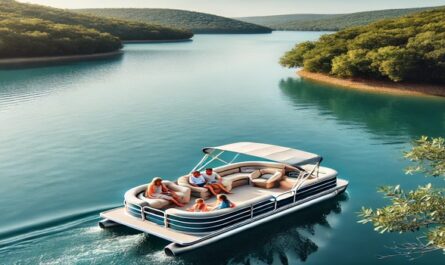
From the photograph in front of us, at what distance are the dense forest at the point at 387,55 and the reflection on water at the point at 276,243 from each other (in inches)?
1538

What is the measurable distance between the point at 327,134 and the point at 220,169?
15635mm

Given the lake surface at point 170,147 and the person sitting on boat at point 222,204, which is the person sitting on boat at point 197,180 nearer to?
the person sitting on boat at point 222,204

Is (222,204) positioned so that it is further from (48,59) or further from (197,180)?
(48,59)

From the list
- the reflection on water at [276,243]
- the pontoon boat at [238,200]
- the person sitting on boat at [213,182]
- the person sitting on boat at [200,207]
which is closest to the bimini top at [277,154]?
the pontoon boat at [238,200]

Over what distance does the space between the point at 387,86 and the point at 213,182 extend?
42.5 meters

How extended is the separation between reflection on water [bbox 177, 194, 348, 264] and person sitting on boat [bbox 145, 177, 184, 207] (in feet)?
9.12

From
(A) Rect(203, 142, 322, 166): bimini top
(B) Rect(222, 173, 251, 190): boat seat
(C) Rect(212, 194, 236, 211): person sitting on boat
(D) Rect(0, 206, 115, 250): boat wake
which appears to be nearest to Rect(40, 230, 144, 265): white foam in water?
(D) Rect(0, 206, 115, 250): boat wake

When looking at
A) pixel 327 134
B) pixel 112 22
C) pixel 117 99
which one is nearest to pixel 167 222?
pixel 327 134

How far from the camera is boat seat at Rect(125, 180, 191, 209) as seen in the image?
18.2 m

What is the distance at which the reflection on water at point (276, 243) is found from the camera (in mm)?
16766

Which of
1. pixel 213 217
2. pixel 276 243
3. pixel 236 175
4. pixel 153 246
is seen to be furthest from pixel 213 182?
pixel 153 246

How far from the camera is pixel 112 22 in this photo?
172875 mm

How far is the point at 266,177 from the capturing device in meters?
23.0

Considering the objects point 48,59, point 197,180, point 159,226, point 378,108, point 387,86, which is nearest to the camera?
point 159,226
